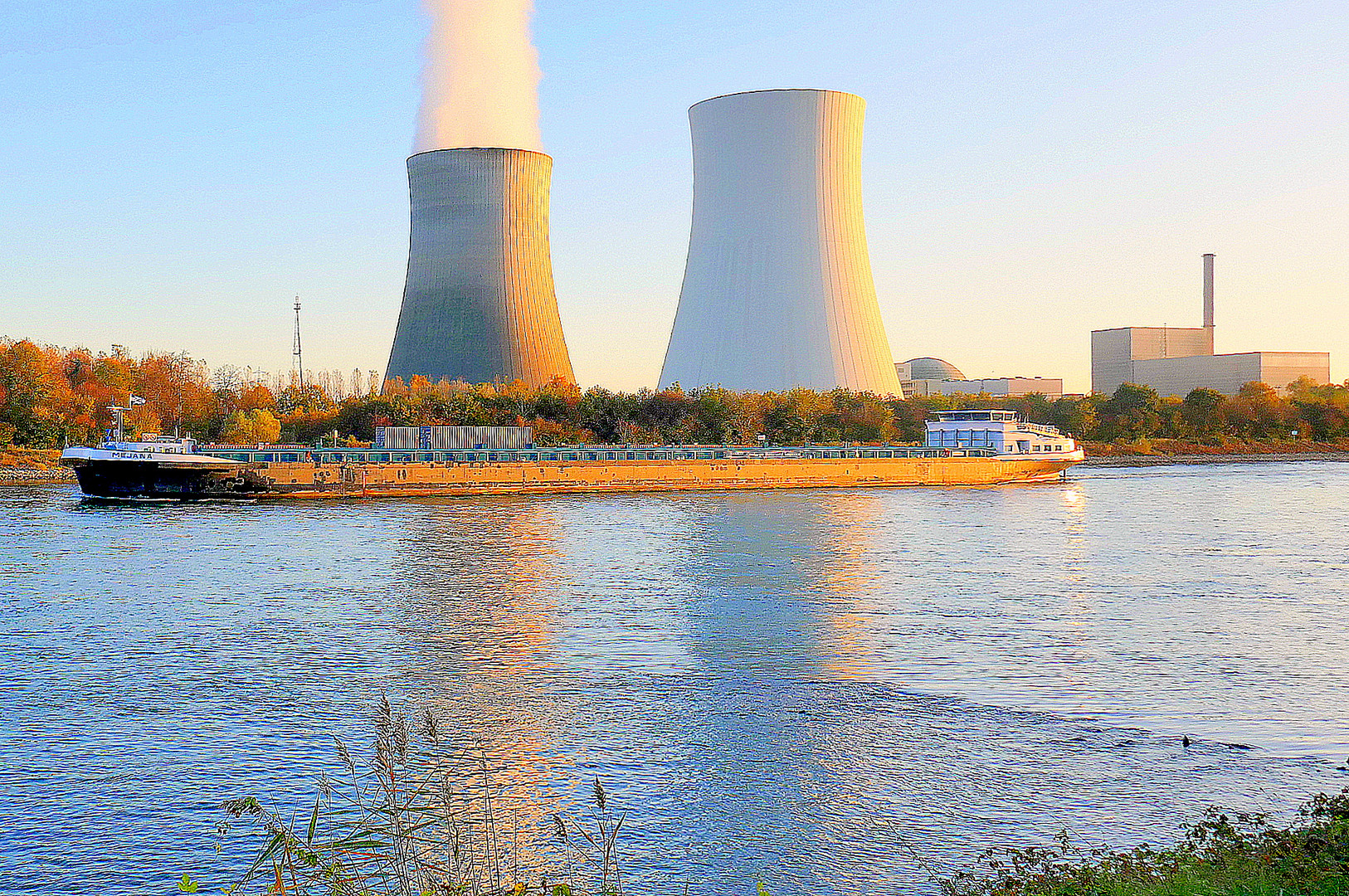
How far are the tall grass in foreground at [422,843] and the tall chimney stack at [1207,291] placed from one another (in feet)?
354

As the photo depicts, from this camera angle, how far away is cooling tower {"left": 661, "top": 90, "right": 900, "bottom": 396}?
4303 centimetres

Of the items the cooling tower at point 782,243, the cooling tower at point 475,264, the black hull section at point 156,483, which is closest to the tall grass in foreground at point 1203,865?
the black hull section at point 156,483

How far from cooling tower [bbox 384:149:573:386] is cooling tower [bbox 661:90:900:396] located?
5911 mm

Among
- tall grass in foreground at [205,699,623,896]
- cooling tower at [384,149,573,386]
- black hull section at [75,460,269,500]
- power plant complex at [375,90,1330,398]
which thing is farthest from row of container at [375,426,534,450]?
tall grass in foreground at [205,699,623,896]

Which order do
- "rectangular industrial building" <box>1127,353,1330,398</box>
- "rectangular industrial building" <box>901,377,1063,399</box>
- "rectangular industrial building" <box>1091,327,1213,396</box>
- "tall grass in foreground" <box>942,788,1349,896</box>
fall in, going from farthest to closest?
"rectangular industrial building" <box>1091,327,1213,396</box> < "rectangular industrial building" <box>901,377,1063,399</box> < "rectangular industrial building" <box>1127,353,1330,398</box> < "tall grass in foreground" <box>942,788,1349,896</box>

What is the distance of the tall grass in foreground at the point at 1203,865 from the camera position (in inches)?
191

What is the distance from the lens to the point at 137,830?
6738 millimetres

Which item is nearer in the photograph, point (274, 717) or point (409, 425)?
point (274, 717)

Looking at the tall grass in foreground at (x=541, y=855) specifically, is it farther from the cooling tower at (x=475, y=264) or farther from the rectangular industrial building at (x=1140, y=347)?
the rectangular industrial building at (x=1140, y=347)

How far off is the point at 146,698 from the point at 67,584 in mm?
8532

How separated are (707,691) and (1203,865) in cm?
526

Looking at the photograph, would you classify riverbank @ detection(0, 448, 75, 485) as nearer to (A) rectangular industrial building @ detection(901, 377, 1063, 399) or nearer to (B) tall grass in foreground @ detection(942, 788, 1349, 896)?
(B) tall grass in foreground @ detection(942, 788, 1349, 896)

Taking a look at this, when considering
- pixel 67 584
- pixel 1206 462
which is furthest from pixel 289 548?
pixel 1206 462

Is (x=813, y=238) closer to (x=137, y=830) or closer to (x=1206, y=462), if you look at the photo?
(x=1206, y=462)
